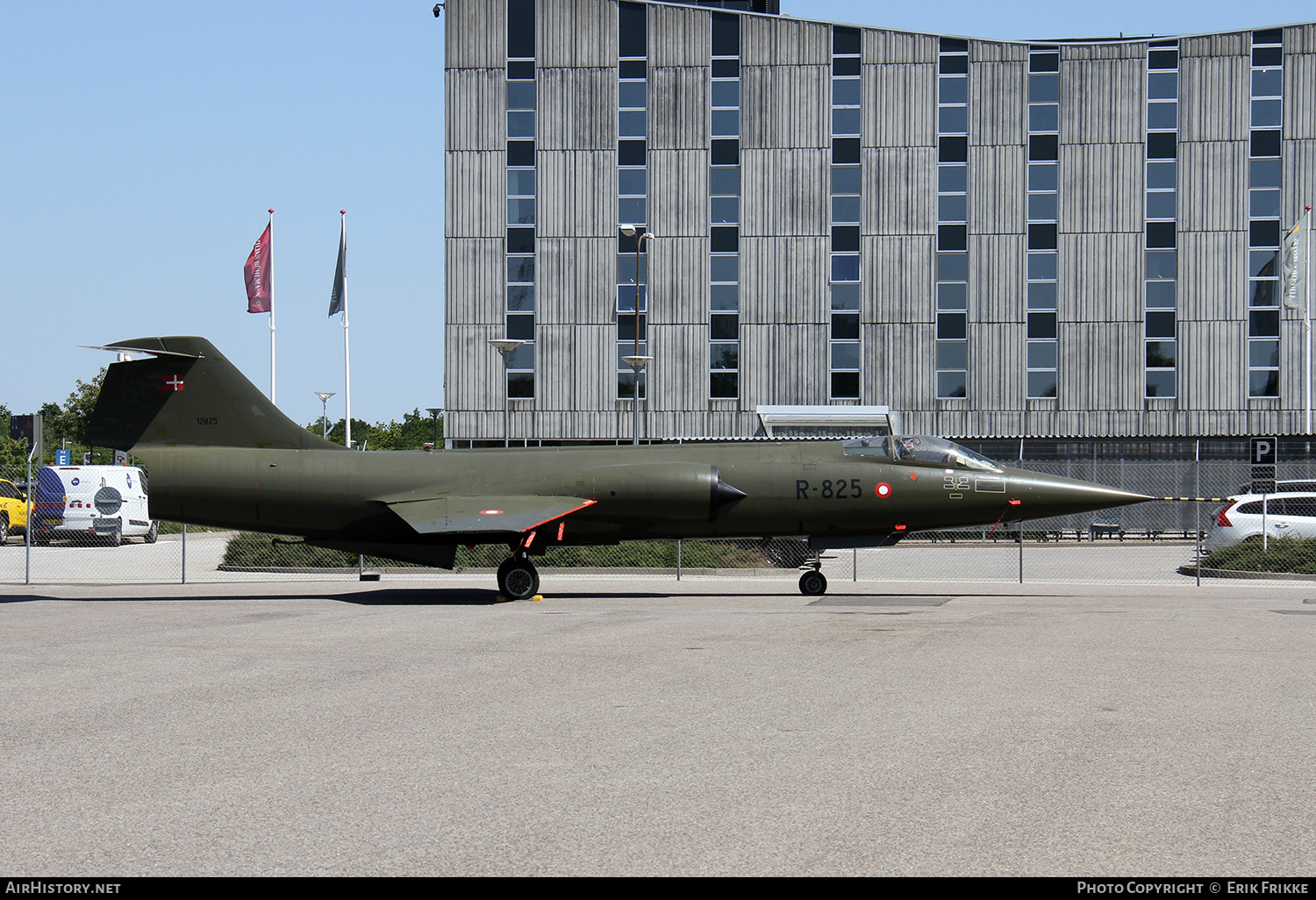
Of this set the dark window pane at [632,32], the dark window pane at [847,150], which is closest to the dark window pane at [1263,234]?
the dark window pane at [847,150]

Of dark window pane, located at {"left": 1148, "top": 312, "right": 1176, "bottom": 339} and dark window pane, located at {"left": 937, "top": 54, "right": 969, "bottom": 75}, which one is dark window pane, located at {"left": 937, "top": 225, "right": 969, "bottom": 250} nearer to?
dark window pane, located at {"left": 937, "top": 54, "right": 969, "bottom": 75}

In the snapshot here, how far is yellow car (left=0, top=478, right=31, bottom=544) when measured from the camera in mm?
34531

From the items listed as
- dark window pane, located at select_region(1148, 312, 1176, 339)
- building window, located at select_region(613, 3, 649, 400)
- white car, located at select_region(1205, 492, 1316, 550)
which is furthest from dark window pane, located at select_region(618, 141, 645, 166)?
white car, located at select_region(1205, 492, 1316, 550)

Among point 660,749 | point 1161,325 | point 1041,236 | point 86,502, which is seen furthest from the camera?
point 1041,236

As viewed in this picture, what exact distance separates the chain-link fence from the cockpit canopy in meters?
2.84

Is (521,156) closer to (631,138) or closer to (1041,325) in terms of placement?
(631,138)

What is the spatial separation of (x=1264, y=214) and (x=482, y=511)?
43620 millimetres

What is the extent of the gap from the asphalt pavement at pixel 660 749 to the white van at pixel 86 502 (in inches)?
874

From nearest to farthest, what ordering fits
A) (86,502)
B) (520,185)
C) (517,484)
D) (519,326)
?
(517,484), (86,502), (520,185), (519,326)

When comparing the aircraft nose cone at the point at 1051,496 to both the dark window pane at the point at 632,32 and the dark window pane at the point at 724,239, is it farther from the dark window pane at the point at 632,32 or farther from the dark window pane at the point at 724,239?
the dark window pane at the point at 632,32

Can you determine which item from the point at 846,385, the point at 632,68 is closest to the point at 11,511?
the point at 632,68

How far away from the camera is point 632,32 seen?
2019 inches

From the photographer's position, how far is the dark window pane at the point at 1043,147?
50.1 meters
